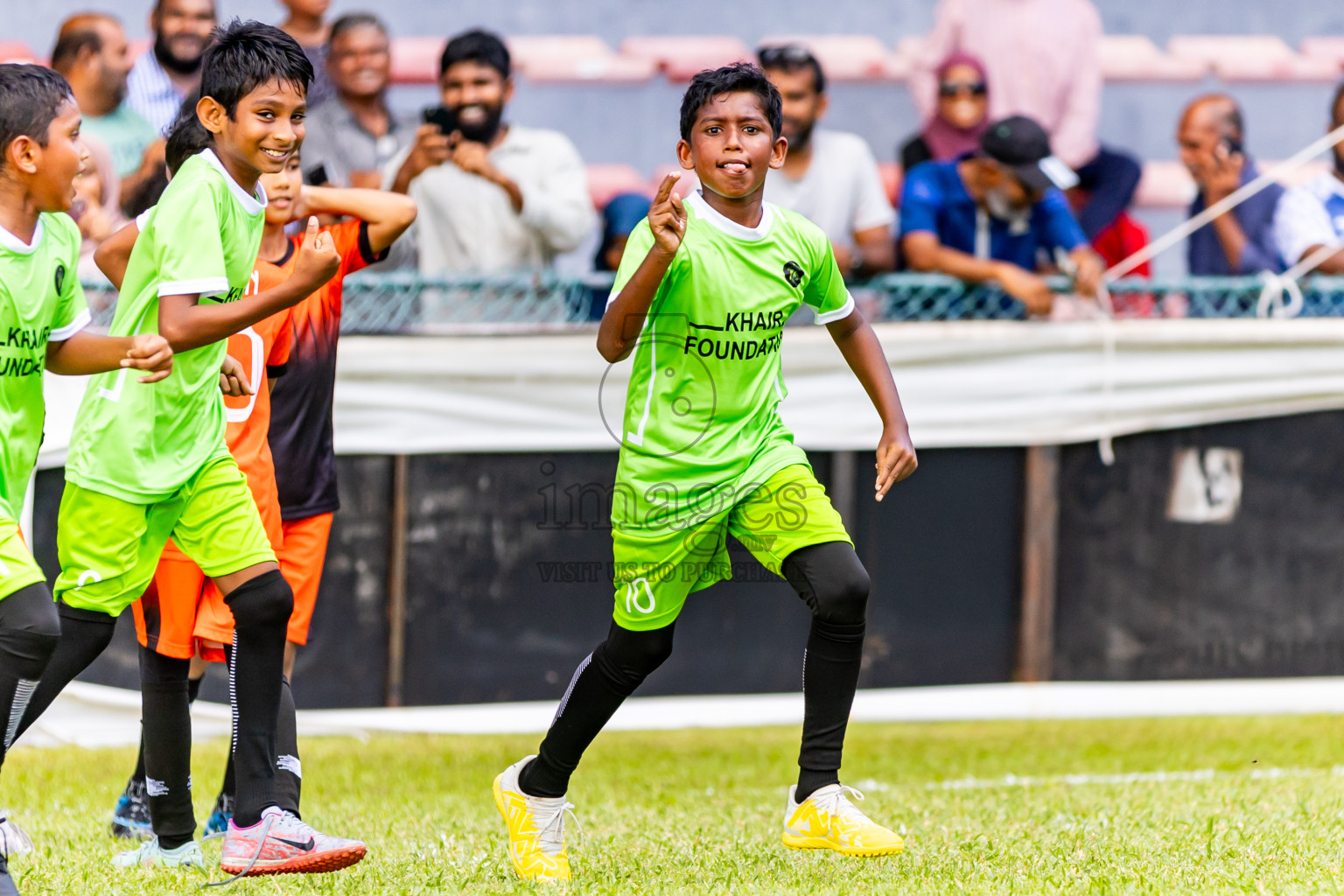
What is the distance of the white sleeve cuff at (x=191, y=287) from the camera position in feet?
11.6

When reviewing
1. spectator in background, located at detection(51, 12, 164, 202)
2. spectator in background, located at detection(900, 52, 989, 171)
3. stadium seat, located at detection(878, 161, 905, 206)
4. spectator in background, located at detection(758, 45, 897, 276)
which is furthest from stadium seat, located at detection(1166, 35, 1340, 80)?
spectator in background, located at detection(51, 12, 164, 202)

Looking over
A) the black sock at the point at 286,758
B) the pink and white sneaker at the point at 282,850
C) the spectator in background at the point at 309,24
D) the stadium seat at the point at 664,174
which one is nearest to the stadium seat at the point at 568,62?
the stadium seat at the point at 664,174

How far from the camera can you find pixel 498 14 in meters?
9.08

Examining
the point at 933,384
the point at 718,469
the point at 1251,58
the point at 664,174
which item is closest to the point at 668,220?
the point at 718,469

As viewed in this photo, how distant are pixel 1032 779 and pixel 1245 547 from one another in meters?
2.04

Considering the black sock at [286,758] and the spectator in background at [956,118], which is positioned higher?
the spectator in background at [956,118]

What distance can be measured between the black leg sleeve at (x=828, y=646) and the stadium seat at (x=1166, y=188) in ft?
18.0

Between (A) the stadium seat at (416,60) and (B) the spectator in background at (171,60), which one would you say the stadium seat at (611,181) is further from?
(B) the spectator in background at (171,60)

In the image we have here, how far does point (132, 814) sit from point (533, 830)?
4.64 ft

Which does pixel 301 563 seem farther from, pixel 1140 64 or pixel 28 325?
pixel 1140 64

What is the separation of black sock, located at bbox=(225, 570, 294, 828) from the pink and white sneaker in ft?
0.32

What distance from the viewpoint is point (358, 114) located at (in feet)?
23.5

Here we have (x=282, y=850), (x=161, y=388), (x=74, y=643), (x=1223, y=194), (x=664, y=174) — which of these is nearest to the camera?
(x=282, y=850)

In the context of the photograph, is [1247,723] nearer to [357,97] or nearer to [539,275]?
[539,275]
